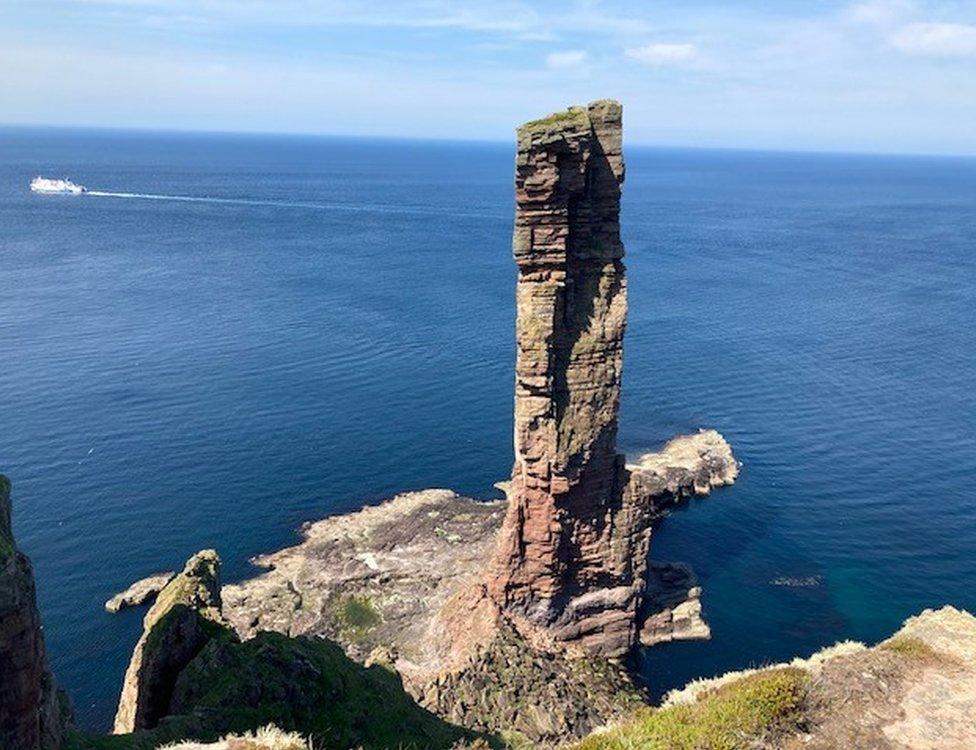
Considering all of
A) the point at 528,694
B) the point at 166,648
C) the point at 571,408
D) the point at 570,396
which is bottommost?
the point at 528,694

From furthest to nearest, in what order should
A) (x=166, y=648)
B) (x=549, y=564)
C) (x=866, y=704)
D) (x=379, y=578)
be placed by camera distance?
(x=379, y=578), (x=549, y=564), (x=166, y=648), (x=866, y=704)

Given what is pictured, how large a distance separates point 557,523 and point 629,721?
26.5 m

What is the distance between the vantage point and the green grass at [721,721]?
23.6m

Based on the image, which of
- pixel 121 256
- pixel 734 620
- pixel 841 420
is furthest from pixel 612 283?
pixel 121 256

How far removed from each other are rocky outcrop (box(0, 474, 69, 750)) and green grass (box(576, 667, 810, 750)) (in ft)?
49.4

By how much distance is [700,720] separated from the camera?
24.5m

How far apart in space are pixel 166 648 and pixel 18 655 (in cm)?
1179

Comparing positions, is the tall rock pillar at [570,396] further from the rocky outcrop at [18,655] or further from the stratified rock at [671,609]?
the rocky outcrop at [18,655]

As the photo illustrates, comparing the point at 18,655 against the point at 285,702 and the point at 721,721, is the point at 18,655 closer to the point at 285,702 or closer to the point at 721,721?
the point at 285,702

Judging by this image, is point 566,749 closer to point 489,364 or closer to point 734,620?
point 734,620

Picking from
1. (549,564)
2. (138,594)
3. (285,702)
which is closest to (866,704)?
(285,702)

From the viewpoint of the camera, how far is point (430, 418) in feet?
322

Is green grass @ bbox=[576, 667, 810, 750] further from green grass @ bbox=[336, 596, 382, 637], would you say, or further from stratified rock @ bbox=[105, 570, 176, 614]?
stratified rock @ bbox=[105, 570, 176, 614]

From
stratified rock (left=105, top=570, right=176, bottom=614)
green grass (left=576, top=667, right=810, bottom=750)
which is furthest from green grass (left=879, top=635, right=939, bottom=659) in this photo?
stratified rock (left=105, top=570, right=176, bottom=614)
